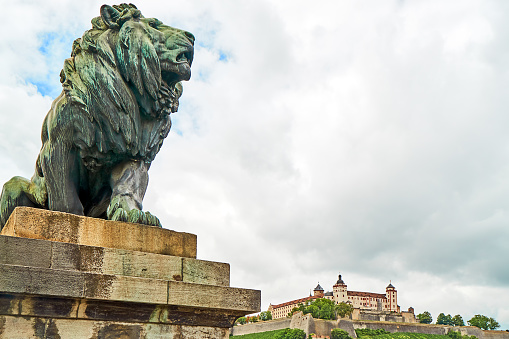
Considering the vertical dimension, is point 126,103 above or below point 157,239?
above

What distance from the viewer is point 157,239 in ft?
11.1

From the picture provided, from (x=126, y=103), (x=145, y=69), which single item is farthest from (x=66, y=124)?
(x=145, y=69)

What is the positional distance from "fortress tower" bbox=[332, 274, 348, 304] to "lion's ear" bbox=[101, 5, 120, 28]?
9959cm

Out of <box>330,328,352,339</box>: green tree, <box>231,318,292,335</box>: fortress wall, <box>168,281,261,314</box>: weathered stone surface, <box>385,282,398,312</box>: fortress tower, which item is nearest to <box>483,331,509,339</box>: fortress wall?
<box>330,328,352,339</box>: green tree

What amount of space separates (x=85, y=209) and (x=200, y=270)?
1259 mm

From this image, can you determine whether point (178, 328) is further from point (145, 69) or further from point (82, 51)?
point (82, 51)

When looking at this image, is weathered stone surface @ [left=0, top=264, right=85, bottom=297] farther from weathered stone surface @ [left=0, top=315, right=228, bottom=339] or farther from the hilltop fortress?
the hilltop fortress

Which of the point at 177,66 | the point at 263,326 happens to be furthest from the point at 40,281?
the point at 263,326

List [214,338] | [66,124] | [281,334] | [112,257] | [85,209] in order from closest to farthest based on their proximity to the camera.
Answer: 1. [112,257]
2. [214,338]
3. [66,124]
4. [85,209]
5. [281,334]

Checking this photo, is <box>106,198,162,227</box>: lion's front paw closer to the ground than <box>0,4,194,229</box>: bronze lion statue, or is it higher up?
closer to the ground

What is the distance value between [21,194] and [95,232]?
3.97 feet

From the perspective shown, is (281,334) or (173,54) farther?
(281,334)

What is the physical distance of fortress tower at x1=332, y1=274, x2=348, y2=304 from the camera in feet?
326

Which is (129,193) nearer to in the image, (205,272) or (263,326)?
(205,272)
